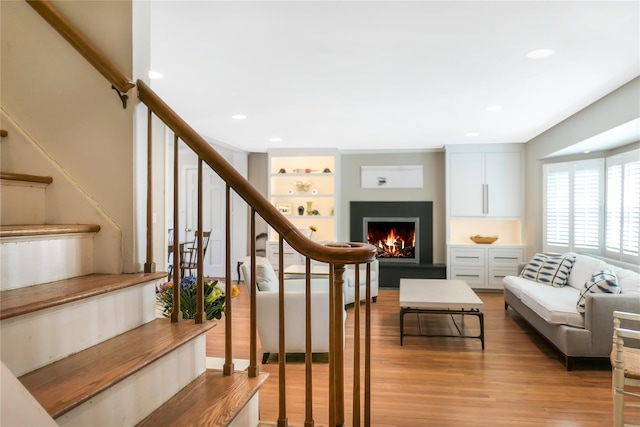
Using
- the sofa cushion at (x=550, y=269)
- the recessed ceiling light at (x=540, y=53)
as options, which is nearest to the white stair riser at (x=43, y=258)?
the recessed ceiling light at (x=540, y=53)

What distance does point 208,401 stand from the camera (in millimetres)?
1329

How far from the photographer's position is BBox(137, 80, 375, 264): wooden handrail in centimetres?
143

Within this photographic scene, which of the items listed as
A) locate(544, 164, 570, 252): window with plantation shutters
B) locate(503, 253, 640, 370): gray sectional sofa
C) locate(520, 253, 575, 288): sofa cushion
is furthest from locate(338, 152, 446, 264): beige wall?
locate(503, 253, 640, 370): gray sectional sofa

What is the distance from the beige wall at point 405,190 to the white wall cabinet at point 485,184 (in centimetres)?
39

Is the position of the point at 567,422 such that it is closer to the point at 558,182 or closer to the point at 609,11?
the point at 609,11

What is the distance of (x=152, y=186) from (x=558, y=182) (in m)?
5.71

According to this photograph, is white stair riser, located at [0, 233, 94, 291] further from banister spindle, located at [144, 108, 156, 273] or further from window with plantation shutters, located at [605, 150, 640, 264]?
window with plantation shutters, located at [605, 150, 640, 264]

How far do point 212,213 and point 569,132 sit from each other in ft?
19.4

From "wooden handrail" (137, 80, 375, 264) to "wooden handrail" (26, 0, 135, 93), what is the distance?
7 centimetres

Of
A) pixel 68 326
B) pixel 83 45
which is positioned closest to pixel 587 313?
pixel 68 326

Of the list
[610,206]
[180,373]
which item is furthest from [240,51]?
[610,206]

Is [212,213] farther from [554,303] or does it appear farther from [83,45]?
[83,45]

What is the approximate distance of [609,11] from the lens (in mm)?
2193

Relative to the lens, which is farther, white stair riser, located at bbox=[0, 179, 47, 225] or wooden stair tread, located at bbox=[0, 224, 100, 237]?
white stair riser, located at bbox=[0, 179, 47, 225]
